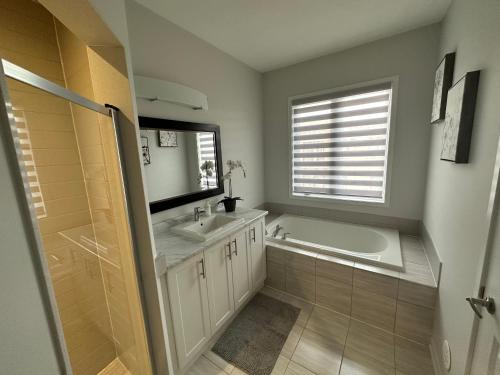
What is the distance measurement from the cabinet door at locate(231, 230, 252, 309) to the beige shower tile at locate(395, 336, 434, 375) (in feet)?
4.13

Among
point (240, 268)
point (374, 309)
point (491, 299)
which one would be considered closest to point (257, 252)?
point (240, 268)

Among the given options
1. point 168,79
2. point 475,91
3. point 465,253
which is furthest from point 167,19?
point 465,253

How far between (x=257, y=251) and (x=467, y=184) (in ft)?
5.40

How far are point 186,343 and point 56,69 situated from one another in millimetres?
2117

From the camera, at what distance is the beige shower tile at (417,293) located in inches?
60.5

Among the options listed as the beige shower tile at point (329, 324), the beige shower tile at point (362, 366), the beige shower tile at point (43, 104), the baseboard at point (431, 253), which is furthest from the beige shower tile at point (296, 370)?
the beige shower tile at point (43, 104)

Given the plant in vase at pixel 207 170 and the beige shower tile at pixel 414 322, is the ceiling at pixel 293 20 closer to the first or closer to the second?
the plant in vase at pixel 207 170

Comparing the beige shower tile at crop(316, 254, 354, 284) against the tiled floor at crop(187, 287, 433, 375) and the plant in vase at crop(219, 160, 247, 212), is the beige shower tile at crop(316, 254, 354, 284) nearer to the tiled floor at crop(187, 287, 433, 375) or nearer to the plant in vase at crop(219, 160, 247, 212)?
the tiled floor at crop(187, 287, 433, 375)

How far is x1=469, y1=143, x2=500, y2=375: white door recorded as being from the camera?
0.71m

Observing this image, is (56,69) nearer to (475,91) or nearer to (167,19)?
(167,19)

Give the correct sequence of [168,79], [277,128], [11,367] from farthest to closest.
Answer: [277,128]
[168,79]
[11,367]

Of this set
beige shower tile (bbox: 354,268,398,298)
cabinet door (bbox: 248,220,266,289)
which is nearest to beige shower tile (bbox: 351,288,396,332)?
beige shower tile (bbox: 354,268,398,298)

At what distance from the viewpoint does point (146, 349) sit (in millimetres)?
1217

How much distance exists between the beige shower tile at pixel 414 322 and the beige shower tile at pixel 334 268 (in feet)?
1.36
